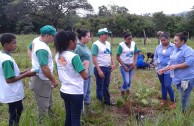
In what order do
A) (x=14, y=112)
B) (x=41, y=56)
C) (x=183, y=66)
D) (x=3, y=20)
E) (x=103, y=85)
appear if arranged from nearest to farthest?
(x=14, y=112) < (x=41, y=56) < (x=183, y=66) < (x=103, y=85) < (x=3, y=20)

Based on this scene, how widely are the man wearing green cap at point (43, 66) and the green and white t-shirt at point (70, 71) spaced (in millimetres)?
402

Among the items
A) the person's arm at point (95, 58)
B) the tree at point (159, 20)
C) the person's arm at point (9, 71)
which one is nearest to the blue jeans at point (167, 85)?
the person's arm at point (95, 58)

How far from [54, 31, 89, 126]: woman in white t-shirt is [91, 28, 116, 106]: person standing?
1742 millimetres

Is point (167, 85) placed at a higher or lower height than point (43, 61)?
lower

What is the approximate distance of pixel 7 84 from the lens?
334 cm

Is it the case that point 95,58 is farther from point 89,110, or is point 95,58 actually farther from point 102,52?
point 89,110

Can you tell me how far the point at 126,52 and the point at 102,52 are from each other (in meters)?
0.75

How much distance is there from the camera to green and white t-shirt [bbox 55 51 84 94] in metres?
3.08

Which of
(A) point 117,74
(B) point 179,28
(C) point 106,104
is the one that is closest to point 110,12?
(B) point 179,28

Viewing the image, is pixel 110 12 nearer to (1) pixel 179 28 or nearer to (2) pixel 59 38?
(1) pixel 179 28

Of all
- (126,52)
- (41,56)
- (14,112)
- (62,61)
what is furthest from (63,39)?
(126,52)

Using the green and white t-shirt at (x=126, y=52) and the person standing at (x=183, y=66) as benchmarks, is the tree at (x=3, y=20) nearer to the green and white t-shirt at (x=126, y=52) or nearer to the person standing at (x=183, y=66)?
the green and white t-shirt at (x=126, y=52)

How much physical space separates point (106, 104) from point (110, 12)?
131ft

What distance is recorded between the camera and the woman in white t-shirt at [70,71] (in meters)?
3.09
